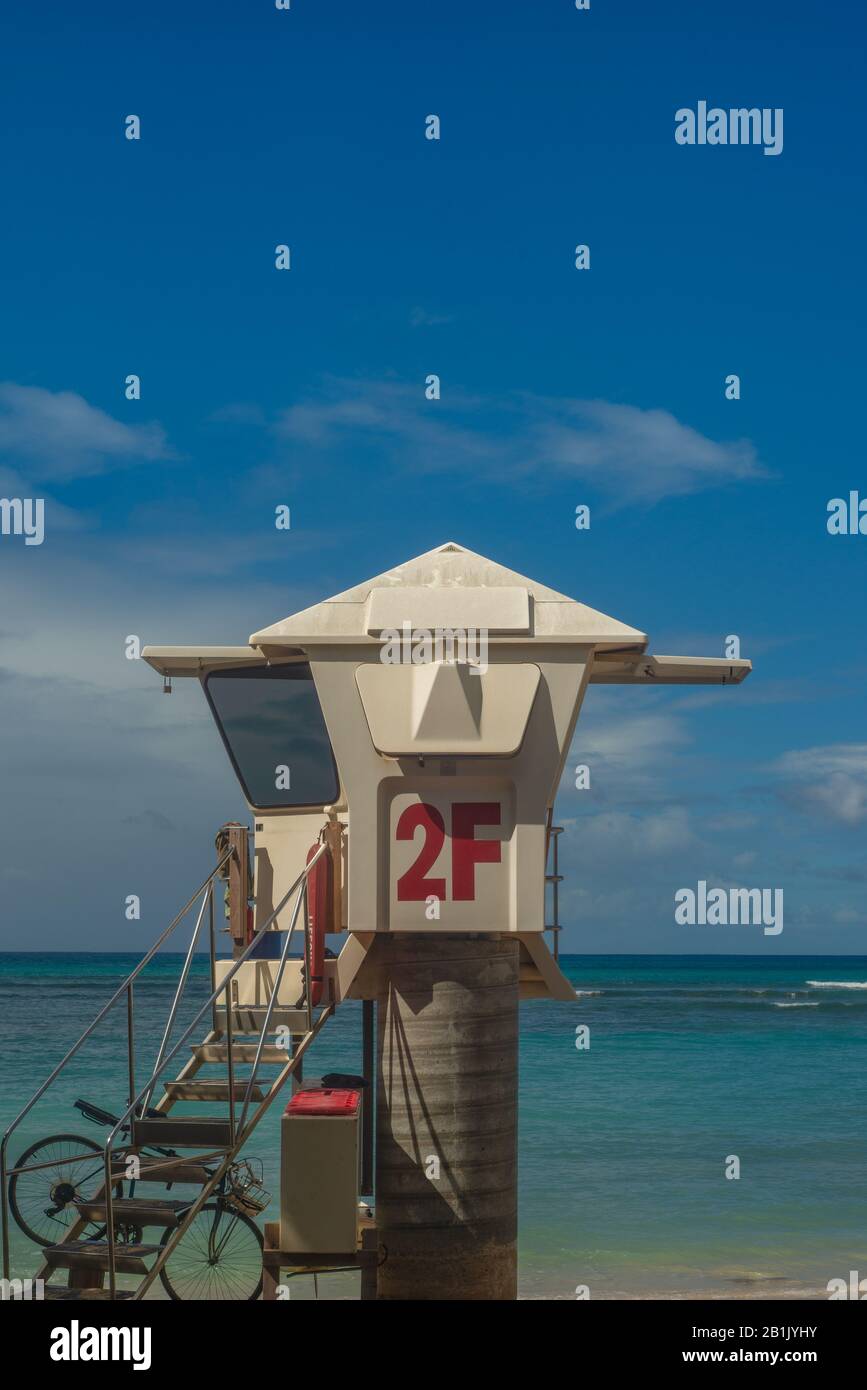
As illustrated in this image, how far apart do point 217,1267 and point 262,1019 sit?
4.21 meters

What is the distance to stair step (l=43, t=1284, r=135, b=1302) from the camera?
1071 cm

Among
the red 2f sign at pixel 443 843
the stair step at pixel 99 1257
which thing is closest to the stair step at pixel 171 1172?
the stair step at pixel 99 1257

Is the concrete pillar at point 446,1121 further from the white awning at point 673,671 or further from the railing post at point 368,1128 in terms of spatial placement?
the white awning at point 673,671

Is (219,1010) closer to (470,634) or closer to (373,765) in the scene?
(373,765)

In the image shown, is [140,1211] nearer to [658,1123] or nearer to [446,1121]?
[446,1121]

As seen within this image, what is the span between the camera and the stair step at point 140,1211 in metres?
11.3

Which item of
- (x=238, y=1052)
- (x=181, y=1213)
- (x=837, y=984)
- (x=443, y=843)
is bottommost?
(x=837, y=984)

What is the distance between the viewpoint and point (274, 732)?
1534 cm

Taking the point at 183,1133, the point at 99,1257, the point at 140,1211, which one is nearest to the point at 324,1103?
the point at 183,1133

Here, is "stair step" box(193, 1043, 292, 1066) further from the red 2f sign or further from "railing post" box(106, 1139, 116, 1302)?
"railing post" box(106, 1139, 116, 1302)

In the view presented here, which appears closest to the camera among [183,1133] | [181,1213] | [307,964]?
[181,1213]

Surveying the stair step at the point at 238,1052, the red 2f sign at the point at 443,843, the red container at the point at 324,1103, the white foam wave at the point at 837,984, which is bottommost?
the white foam wave at the point at 837,984

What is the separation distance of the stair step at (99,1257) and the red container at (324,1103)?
1596mm

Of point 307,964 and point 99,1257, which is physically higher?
point 307,964
